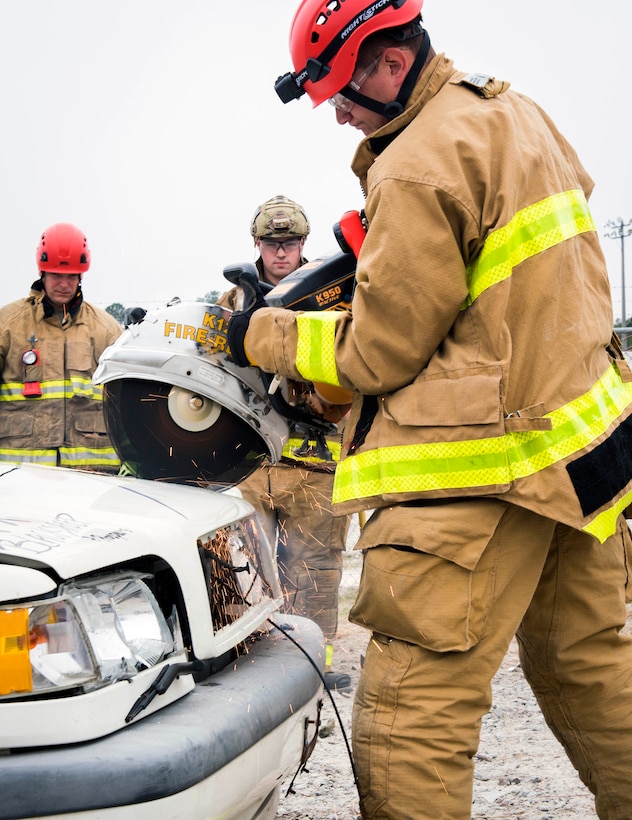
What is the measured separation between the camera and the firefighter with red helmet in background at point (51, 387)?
6266 mm

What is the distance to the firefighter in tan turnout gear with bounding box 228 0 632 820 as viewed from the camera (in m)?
2.33

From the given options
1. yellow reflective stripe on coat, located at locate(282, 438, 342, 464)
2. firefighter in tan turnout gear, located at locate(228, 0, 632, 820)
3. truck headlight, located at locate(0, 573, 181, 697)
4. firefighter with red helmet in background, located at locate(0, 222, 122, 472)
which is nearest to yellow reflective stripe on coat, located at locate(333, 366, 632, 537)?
firefighter in tan turnout gear, located at locate(228, 0, 632, 820)

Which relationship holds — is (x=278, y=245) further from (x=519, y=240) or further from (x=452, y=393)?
(x=452, y=393)

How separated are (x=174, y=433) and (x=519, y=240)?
1306mm

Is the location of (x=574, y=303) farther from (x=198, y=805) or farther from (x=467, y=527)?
(x=198, y=805)

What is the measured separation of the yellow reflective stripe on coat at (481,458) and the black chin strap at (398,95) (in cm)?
95

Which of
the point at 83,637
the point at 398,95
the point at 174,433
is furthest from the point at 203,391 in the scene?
the point at 83,637

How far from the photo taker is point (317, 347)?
2605 mm

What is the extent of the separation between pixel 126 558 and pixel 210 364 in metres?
1.05

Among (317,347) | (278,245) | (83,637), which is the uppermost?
(278,245)

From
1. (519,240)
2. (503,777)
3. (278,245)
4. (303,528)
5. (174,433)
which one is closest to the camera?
(519,240)

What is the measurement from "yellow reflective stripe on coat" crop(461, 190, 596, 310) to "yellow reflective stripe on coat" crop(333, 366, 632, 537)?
379 millimetres

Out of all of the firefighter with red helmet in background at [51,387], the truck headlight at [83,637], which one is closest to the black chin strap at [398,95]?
the truck headlight at [83,637]

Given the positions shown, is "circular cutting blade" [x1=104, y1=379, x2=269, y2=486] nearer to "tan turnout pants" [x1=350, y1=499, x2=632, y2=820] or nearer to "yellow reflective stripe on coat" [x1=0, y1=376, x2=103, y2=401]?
"tan turnout pants" [x1=350, y1=499, x2=632, y2=820]
